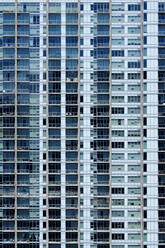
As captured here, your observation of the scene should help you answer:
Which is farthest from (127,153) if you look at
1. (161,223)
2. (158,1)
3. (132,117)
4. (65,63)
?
(158,1)

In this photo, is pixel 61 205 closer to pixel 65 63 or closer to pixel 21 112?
pixel 21 112

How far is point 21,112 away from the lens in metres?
42.3

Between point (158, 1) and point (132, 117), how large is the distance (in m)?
14.5

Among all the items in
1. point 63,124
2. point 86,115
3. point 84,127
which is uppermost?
point 86,115

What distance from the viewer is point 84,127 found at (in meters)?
42.0

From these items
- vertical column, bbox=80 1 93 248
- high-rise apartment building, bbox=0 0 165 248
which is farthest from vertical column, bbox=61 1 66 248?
vertical column, bbox=80 1 93 248

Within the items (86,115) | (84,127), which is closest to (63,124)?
(84,127)

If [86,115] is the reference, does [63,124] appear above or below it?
below

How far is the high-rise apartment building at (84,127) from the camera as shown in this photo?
4178 cm

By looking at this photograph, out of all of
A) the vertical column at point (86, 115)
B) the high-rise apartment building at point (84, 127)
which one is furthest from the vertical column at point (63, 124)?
the vertical column at point (86, 115)

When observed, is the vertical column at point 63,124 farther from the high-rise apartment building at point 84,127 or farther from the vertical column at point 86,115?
the vertical column at point 86,115

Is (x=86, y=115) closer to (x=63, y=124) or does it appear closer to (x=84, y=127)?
(x=84, y=127)

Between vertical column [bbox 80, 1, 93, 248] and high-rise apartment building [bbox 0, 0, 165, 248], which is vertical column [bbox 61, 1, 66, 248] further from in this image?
vertical column [bbox 80, 1, 93, 248]

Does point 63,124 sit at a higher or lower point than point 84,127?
higher
